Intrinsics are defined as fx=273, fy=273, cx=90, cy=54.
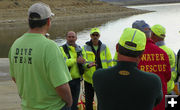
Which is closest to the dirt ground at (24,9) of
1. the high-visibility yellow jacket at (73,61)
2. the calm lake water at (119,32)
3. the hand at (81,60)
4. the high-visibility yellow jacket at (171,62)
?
the calm lake water at (119,32)

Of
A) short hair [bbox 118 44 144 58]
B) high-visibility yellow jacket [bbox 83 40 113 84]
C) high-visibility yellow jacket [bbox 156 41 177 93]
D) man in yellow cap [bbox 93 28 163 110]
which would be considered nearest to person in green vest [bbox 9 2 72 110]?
man in yellow cap [bbox 93 28 163 110]

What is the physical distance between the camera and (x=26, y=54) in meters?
2.59

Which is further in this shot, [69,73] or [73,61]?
[73,61]

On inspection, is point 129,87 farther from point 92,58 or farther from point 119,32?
point 119,32

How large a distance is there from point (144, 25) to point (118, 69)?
186cm

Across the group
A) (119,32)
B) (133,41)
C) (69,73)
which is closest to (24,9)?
(119,32)

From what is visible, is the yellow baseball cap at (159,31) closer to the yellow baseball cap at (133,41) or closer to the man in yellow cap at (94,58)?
the man in yellow cap at (94,58)

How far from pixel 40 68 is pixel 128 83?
2.95ft

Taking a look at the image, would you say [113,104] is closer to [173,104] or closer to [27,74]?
[27,74]

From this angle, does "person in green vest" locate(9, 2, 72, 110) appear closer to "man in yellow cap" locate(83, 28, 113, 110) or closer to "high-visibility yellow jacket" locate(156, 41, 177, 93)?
"high-visibility yellow jacket" locate(156, 41, 177, 93)

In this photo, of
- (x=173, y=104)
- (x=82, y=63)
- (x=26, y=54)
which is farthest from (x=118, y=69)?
(x=82, y=63)

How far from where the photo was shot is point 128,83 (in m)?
2.07

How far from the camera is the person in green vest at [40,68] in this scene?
Result: 8.30ft

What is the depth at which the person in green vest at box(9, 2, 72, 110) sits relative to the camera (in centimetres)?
253
